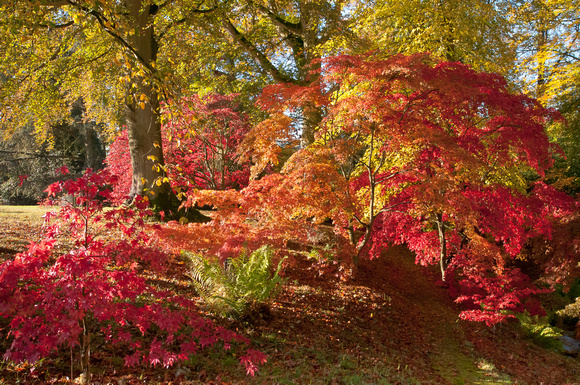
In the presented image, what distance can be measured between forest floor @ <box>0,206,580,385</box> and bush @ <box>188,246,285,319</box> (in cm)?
18

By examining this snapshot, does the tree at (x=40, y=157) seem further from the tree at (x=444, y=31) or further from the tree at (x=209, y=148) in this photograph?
the tree at (x=444, y=31)

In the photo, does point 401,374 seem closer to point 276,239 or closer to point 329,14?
point 276,239

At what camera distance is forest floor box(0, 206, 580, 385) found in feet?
10.7

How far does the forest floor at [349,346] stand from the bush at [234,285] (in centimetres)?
18

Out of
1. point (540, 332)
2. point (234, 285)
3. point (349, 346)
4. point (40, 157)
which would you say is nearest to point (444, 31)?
point (540, 332)

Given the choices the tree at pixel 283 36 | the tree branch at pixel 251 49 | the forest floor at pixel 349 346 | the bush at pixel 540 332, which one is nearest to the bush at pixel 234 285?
the forest floor at pixel 349 346

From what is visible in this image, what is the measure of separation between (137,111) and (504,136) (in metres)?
7.69

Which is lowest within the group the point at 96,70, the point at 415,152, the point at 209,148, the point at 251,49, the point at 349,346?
the point at 349,346

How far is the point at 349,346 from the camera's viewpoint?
4.82 metres

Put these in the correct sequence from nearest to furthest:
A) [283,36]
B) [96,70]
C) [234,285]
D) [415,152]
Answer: [234,285]
[415,152]
[96,70]
[283,36]

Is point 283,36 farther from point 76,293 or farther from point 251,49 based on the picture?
point 76,293

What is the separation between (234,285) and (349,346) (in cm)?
175

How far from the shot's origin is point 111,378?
2963mm

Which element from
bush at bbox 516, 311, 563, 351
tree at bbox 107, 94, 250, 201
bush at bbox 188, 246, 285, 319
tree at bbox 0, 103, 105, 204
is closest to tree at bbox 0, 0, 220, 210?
tree at bbox 107, 94, 250, 201
